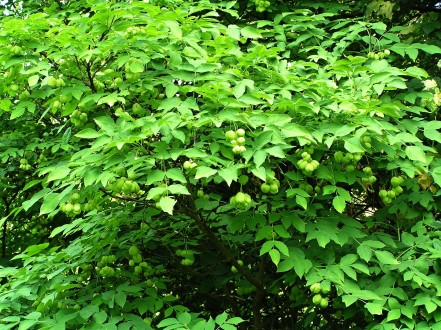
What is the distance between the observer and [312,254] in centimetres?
328

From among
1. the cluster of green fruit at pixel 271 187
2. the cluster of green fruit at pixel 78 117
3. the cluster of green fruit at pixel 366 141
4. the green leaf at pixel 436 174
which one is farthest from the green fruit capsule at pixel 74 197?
the green leaf at pixel 436 174

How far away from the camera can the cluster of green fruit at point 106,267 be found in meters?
3.43

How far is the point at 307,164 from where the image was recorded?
9.64 feet

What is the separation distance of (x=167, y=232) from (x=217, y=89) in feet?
4.53

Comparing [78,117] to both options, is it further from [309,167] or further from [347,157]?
[347,157]

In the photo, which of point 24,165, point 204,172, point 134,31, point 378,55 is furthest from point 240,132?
point 24,165

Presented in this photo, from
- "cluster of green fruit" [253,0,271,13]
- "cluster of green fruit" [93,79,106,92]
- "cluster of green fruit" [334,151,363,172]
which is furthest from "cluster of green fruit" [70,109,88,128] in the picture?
"cluster of green fruit" [253,0,271,13]

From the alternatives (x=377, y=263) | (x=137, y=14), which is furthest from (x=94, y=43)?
(x=377, y=263)

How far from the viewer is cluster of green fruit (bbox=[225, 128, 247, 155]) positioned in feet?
8.83

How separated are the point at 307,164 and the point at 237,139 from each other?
43cm

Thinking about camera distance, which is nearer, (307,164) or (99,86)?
(307,164)

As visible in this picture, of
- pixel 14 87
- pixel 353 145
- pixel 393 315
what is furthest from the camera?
pixel 14 87

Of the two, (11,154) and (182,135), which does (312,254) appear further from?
(11,154)

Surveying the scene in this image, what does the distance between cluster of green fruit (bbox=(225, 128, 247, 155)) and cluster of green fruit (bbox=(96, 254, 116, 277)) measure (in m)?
1.20
